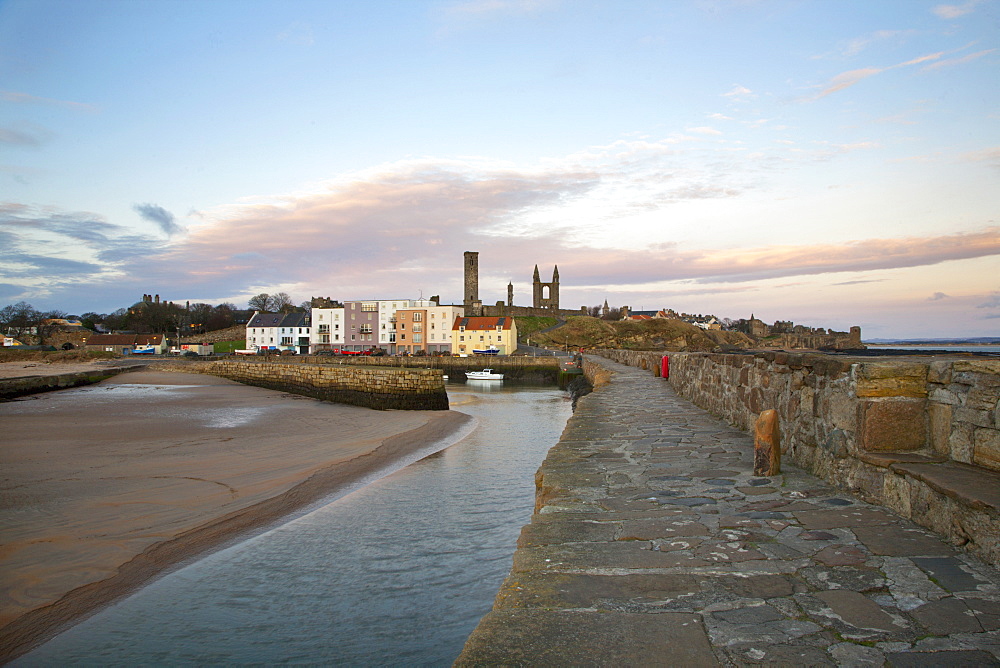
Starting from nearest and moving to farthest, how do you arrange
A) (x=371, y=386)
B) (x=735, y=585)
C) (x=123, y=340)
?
1. (x=735, y=585)
2. (x=371, y=386)
3. (x=123, y=340)

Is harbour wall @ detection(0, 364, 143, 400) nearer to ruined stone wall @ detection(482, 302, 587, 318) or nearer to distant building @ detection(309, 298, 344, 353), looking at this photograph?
distant building @ detection(309, 298, 344, 353)

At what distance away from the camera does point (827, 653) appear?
90.8 inches

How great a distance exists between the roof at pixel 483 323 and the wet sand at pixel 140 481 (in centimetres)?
5844

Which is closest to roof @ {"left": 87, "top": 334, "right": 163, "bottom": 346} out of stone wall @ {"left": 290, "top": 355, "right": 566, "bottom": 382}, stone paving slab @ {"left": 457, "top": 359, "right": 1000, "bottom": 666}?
stone wall @ {"left": 290, "top": 355, "right": 566, "bottom": 382}

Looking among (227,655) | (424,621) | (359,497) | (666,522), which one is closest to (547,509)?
(666,522)

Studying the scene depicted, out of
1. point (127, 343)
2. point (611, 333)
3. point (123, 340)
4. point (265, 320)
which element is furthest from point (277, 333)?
point (611, 333)

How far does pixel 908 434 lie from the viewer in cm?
403

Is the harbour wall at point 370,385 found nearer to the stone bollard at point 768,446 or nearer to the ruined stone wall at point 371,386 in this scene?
the ruined stone wall at point 371,386

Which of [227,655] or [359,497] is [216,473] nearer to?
[359,497]

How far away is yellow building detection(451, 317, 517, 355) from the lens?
7994cm

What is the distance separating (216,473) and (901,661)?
11665 mm

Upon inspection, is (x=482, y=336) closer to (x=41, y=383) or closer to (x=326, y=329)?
(x=326, y=329)

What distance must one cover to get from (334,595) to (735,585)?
4.27 metres

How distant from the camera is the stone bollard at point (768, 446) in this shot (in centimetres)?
516
